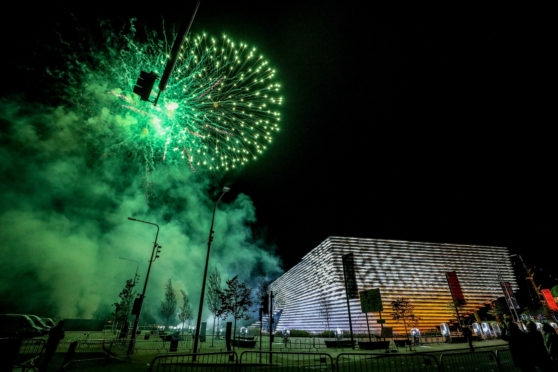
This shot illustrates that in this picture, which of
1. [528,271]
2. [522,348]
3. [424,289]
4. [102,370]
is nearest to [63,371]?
[102,370]

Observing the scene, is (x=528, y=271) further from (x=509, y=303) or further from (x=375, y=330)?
(x=375, y=330)

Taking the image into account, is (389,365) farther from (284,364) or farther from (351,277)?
(351,277)

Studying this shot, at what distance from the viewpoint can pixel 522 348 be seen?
21.5 ft

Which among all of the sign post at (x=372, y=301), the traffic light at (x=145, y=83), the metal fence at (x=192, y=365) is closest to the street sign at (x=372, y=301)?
the sign post at (x=372, y=301)

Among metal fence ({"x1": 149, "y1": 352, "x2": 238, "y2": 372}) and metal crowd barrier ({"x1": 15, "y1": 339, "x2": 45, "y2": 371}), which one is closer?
metal fence ({"x1": 149, "y1": 352, "x2": 238, "y2": 372})

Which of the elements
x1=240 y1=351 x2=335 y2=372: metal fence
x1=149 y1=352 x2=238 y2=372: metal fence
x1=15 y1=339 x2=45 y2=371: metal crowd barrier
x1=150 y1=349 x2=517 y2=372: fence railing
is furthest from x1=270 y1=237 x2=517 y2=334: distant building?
x1=15 y1=339 x2=45 y2=371: metal crowd barrier

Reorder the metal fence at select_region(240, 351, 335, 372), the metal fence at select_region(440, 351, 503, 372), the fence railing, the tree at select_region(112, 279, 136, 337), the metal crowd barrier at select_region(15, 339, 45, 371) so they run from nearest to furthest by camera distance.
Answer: the metal crowd barrier at select_region(15, 339, 45, 371) → the fence railing → the metal fence at select_region(440, 351, 503, 372) → the metal fence at select_region(240, 351, 335, 372) → the tree at select_region(112, 279, 136, 337)

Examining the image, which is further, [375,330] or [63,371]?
[375,330]

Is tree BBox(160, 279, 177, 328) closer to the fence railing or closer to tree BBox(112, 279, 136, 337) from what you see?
tree BBox(112, 279, 136, 337)

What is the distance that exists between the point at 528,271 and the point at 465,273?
1641cm

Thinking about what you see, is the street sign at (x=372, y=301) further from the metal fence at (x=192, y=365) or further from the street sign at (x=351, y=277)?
the metal fence at (x=192, y=365)

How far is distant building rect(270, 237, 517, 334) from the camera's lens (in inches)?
1850

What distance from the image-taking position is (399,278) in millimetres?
51250

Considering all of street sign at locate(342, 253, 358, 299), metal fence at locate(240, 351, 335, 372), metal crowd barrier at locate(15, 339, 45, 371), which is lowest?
metal fence at locate(240, 351, 335, 372)
